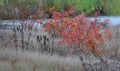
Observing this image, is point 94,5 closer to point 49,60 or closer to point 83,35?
point 83,35

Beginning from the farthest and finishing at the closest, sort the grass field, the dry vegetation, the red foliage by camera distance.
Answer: the grass field
the red foliage
the dry vegetation

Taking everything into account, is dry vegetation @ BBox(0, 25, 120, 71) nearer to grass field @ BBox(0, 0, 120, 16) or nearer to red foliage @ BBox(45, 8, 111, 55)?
red foliage @ BBox(45, 8, 111, 55)

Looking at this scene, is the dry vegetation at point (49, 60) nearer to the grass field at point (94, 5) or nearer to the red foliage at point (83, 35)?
the red foliage at point (83, 35)

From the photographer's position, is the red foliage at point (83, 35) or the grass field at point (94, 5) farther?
the grass field at point (94, 5)

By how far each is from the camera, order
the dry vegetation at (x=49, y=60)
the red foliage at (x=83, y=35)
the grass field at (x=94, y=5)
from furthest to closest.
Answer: the grass field at (x=94, y=5) < the red foliage at (x=83, y=35) < the dry vegetation at (x=49, y=60)

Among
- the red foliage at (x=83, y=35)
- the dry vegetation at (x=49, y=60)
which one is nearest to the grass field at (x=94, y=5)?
the dry vegetation at (x=49, y=60)

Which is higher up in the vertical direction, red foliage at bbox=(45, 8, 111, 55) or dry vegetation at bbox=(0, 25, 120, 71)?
red foliage at bbox=(45, 8, 111, 55)

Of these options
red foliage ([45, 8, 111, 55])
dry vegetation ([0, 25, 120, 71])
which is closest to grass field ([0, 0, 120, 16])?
dry vegetation ([0, 25, 120, 71])

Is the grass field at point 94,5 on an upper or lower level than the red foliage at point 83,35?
lower

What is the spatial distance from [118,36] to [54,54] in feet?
9.72

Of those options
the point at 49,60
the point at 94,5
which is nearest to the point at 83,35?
the point at 49,60

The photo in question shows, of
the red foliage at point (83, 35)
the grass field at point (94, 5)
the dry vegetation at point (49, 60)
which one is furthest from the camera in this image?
the grass field at point (94, 5)

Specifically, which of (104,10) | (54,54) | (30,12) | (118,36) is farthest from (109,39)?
(104,10)

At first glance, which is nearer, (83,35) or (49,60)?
(49,60)
